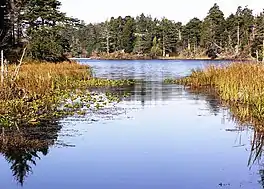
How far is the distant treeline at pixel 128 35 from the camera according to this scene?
36.0 metres

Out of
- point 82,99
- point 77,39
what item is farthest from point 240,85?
point 77,39

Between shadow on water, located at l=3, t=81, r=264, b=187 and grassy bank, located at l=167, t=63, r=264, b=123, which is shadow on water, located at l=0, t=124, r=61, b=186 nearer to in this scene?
shadow on water, located at l=3, t=81, r=264, b=187

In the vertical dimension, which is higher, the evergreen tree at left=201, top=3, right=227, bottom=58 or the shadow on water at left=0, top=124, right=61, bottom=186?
the evergreen tree at left=201, top=3, right=227, bottom=58

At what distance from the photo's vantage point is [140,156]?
8.27 m

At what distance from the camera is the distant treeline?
3603 centimetres

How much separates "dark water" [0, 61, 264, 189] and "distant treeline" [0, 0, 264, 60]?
17777 mm

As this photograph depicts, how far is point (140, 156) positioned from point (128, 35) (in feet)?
257

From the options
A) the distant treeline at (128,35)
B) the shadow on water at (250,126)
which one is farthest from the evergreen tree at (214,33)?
the shadow on water at (250,126)

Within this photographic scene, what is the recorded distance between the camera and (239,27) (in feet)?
225

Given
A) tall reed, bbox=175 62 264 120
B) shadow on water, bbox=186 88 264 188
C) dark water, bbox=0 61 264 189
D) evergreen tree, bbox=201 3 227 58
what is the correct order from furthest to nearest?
evergreen tree, bbox=201 3 227 58, tall reed, bbox=175 62 264 120, shadow on water, bbox=186 88 264 188, dark water, bbox=0 61 264 189

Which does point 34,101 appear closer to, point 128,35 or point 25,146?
point 25,146

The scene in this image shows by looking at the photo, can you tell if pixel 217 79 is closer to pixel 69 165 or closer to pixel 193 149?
pixel 193 149

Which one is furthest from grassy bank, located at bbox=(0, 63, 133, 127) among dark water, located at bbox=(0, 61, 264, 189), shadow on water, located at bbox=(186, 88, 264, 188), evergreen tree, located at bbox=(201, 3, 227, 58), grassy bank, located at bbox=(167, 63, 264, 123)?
evergreen tree, located at bbox=(201, 3, 227, 58)

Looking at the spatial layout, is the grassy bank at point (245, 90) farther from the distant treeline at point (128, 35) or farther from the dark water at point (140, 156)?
the distant treeline at point (128, 35)
